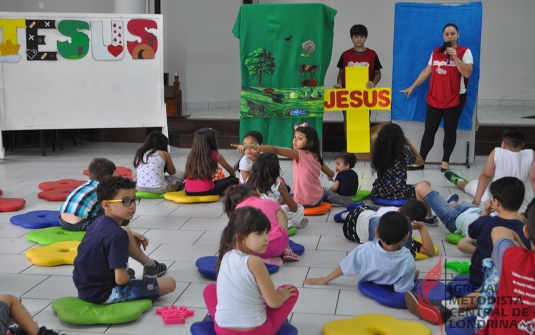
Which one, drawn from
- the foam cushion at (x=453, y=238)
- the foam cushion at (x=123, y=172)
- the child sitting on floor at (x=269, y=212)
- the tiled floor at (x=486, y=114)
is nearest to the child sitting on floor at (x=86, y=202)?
the child sitting on floor at (x=269, y=212)

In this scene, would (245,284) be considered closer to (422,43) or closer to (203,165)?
(203,165)

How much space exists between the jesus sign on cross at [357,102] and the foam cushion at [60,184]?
9.75ft

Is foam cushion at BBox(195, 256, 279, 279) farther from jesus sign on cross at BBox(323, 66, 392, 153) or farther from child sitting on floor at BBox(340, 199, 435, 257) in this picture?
jesus sign on cross at BBox(323, 66, 392, 153)

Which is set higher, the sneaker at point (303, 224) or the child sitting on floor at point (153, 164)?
the child sitting on floor at point (153, 164)

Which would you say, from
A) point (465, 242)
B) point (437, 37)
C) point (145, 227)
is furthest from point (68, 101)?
point (465, 242)

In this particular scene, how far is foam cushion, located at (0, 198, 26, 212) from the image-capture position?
5.59 m

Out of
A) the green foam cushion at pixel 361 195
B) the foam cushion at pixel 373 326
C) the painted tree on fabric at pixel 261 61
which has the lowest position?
the foam cushion at pixel 373 326

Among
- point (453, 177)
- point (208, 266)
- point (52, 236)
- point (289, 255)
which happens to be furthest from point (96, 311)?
point (453, 177)

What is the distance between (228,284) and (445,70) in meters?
4.92

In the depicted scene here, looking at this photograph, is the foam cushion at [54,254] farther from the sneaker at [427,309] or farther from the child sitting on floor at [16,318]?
the sneaker at [427,309]

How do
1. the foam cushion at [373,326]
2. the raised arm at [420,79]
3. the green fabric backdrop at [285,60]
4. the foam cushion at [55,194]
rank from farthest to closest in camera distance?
the green fabric backdrop at [285,60]
the raised arm at [420,79]
the foam cushion at [55,194]
the foam cushion at [373,326]

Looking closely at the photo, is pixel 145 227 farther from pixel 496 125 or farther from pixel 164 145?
pixel 496 125

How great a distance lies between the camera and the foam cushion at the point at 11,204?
5594 mm

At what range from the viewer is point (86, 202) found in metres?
4.74
